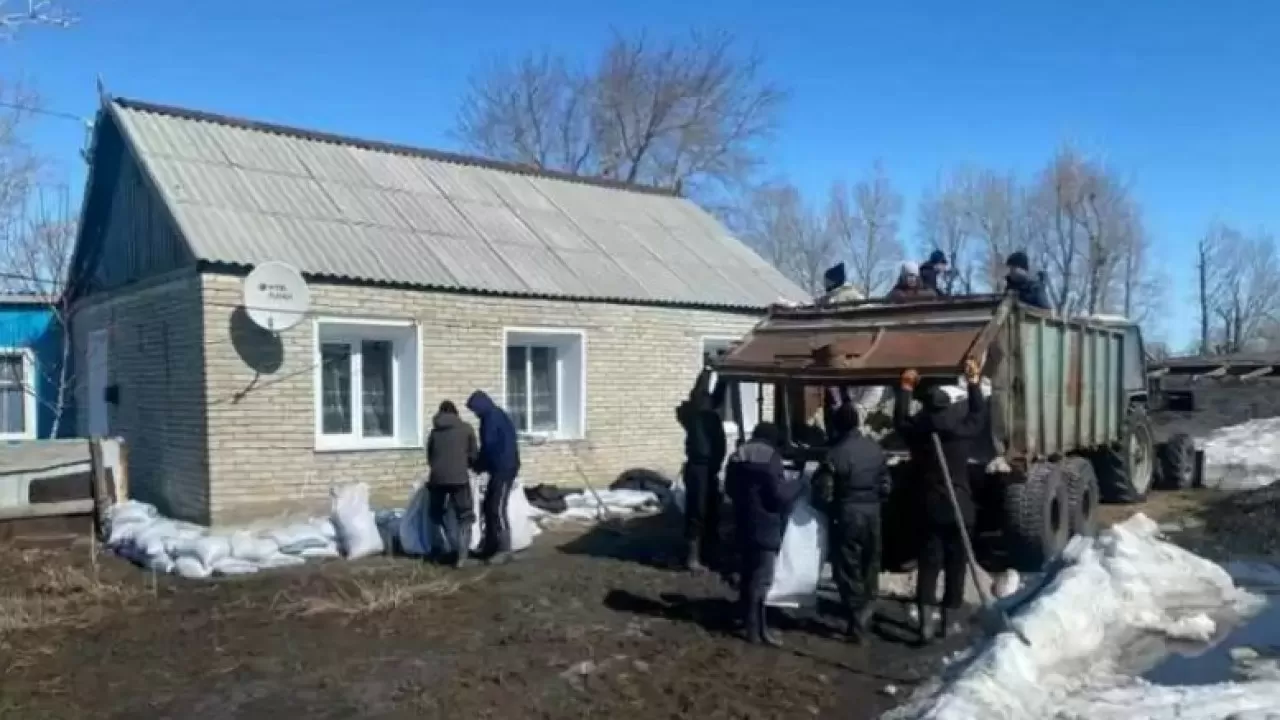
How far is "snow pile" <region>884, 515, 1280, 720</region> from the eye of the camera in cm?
616

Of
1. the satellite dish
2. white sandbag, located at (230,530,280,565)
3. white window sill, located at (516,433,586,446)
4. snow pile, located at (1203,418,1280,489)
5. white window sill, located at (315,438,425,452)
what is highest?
the satellite dish

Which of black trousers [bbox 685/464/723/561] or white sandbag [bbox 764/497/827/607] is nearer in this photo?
white sandbag [bbox 764/497/827/607]

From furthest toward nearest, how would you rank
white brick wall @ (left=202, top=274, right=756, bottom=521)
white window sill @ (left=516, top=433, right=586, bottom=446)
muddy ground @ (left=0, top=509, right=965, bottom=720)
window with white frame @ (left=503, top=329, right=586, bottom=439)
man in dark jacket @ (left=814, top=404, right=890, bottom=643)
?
window with white frame @ (left=503, top=329, right=586, bottom=439), white window sill @ (left=516, top=433, right=586, bottom=446), white brick wall @ (left=202, top=274, right=756, bottom=521), man in dark jacket @ (left=814, top=404, right=890, bottom=643), muddy ground @ (left=0, top=509, right=965, bottom=720)

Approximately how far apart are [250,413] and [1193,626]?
9112 millimetres

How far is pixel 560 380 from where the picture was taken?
15516mm

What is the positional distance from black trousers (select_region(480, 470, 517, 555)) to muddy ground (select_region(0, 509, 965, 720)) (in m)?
0.40

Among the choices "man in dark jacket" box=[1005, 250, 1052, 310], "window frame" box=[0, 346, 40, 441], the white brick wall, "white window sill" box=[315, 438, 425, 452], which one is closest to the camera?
"man in dark jacket" box=[1005, 250, 1052, 310]

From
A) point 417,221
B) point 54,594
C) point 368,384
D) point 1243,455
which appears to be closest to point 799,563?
point 54,594

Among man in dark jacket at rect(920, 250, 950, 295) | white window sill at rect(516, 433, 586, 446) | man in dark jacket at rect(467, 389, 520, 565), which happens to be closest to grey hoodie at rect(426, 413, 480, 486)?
man in dark jacket at rect(467, 389, 520, 565)

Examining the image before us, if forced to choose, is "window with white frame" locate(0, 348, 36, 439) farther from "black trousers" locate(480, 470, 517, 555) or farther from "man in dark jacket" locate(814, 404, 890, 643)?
"man in dark jacket" locate(814, 404, 890, 643)

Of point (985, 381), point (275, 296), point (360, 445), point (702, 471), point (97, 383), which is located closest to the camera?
point (985, 381)

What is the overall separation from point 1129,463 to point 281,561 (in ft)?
34.1

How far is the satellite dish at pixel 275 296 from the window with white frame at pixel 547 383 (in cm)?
334

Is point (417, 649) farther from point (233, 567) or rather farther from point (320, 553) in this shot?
point (320, 553)
